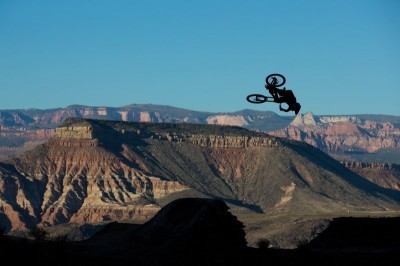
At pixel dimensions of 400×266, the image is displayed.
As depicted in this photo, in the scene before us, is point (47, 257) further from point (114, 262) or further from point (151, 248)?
point (151, 248)

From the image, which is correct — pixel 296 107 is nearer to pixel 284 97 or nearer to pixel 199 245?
pixel 284 97

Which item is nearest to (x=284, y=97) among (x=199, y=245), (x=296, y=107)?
(x=296, y=107)

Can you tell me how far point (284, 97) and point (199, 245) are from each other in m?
16.2

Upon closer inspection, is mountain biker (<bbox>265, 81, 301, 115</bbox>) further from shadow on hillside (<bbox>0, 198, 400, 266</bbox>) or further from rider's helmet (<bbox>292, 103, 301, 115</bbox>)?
shadow on hillside (<bbox>0, 198, 400, 266</bbox>)

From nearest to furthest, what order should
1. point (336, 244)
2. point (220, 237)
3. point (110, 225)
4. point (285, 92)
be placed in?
point (285, 92) → point (220, 237) → point (336, 244) → point (110, 225)

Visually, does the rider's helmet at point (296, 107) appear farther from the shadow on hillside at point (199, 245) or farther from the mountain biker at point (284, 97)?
the shadow on hillside at point (199, 245)

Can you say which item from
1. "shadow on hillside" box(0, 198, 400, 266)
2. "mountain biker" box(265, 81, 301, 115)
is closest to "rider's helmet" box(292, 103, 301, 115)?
"mountain biker" box(265, 81, 301, 115)

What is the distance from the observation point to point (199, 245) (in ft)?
238

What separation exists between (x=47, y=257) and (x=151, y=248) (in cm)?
1094

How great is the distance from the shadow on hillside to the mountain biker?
36.3ft

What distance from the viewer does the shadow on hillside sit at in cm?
6456

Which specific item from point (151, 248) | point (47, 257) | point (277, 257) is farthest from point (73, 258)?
point (277, 257)

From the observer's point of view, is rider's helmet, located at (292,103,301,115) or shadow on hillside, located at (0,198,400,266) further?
shadow on hillside, located at (0,198,400,266)

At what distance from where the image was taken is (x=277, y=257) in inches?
2672
